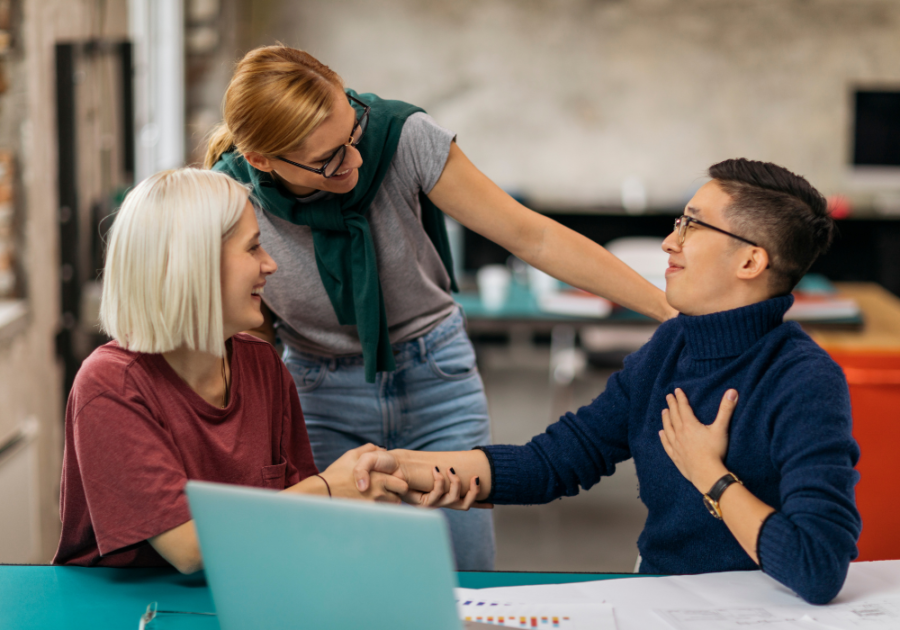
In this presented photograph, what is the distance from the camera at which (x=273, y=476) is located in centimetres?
130

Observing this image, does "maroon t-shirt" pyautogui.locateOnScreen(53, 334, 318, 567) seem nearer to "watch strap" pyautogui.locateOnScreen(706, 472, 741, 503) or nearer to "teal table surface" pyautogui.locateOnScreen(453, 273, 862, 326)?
"watch strap" pyautogui.locateOnScreen(706, 472, 741, 503)

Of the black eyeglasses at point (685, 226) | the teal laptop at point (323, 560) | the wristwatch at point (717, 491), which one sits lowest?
the wristwatch at point (717, 491)

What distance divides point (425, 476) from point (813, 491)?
603 mm

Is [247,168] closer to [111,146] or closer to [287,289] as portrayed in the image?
[287,289]

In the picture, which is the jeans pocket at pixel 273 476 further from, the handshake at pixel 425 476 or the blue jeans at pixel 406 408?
the blue jeans at pixel 406 408

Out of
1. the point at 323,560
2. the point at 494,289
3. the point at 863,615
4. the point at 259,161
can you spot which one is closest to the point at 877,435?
the point at 494,289

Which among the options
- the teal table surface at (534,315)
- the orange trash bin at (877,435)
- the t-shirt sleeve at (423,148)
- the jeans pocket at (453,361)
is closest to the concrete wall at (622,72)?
the teal table surface at (534,315)

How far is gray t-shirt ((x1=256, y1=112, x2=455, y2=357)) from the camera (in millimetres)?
1529

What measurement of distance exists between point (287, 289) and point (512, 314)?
1.68 m

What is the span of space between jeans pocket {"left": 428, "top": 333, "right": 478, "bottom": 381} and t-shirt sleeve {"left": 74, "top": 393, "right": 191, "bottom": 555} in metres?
0.67

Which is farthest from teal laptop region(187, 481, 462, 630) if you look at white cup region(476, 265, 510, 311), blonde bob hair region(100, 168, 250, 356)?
white cup region(476, 265, 510, 311)

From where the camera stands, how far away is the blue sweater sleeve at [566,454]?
54.4 inches

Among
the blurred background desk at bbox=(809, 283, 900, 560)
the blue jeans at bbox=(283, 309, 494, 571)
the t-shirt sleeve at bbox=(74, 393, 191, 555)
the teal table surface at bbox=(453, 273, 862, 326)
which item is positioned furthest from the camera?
the teal table surface at bbox=(453, 273, 862, 326)

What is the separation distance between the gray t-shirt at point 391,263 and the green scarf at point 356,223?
0.03 m
